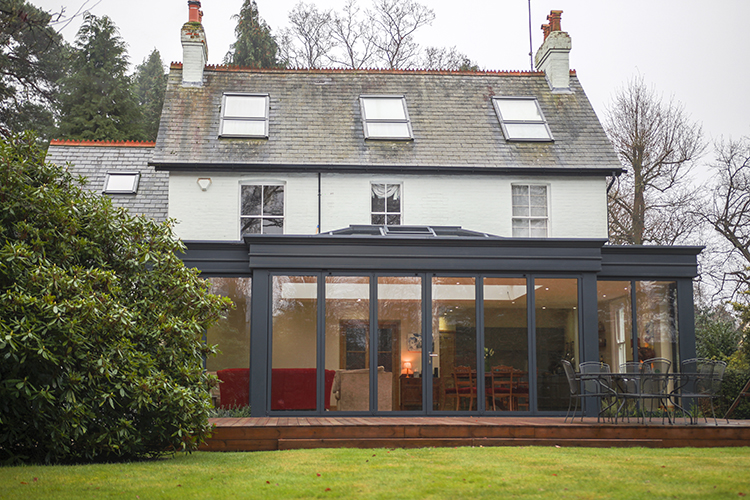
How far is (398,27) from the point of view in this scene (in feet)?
96.0

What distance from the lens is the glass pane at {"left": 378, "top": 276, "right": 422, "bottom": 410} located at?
1147 cm

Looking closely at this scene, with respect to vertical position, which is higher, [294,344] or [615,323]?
[615,323]

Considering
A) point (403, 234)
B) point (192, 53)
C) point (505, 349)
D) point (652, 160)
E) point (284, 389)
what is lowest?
point (284, 389)

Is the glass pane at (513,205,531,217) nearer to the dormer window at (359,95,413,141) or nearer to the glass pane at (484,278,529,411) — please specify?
the dormer window at (359,95,413,141)

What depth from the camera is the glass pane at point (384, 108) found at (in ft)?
54.0

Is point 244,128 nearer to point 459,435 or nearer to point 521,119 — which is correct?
point 521,119

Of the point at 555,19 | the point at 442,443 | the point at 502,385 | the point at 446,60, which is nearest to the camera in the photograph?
the point at 442,443

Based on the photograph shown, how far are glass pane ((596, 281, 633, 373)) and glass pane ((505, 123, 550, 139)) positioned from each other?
4899 millimetres

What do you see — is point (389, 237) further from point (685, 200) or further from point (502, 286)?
point (685, 200)

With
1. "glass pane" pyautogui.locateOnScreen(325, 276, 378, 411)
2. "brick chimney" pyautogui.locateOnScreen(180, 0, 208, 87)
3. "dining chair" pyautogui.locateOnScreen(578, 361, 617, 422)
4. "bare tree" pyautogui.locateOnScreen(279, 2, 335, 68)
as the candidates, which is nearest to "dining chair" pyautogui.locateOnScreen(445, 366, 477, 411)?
"glass pane" pyautogui.locateOnScreen(325, 276, 378, 411)

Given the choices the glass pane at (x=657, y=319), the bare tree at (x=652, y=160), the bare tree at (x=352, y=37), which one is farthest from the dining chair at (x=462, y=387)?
the bare tree at (x=352, y=37)

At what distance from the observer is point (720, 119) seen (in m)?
28.5

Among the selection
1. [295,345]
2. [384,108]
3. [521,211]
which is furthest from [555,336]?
[384,108]

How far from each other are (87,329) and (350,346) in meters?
4.78
